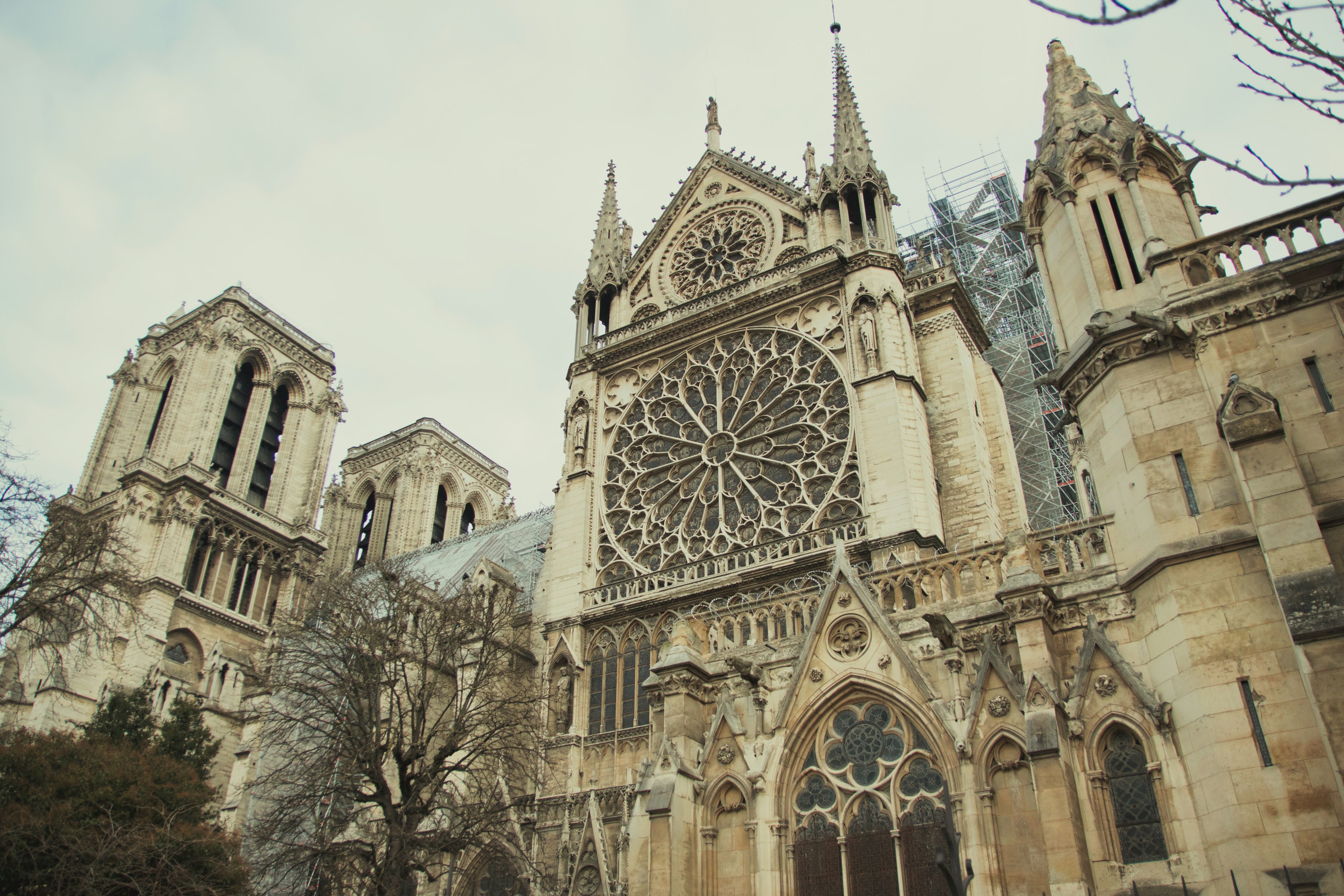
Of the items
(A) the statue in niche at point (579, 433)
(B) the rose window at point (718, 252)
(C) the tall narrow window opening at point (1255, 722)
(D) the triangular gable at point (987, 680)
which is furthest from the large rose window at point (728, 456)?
(C) the tall narrow window opening at point (1255, 722)

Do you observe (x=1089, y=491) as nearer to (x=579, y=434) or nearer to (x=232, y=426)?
(x=579, y=434)

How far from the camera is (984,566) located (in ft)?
40.7

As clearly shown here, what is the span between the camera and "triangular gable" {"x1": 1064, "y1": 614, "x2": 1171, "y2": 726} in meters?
9.91

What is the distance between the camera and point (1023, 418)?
34156 millimetres

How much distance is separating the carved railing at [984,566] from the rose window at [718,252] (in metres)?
15.1

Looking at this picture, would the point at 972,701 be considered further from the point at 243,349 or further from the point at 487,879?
the point at 243,349

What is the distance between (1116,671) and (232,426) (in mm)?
42311

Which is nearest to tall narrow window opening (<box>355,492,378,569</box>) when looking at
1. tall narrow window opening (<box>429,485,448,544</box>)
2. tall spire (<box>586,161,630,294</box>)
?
tall narrow window opening (<box>429,485,448,544</box>)

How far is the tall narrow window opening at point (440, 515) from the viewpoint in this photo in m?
52.1

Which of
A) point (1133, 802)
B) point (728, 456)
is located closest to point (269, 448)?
point (728, 456)

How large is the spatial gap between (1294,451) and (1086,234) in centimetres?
418

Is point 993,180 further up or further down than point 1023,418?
further up

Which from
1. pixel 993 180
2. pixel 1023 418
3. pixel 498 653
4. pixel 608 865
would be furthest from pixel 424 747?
pixel 993 180

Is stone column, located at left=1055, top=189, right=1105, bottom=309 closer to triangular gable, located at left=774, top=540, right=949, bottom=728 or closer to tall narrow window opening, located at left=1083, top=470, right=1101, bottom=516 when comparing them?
triangular gable, located at left=774, top=540, right=949, bottom=728
